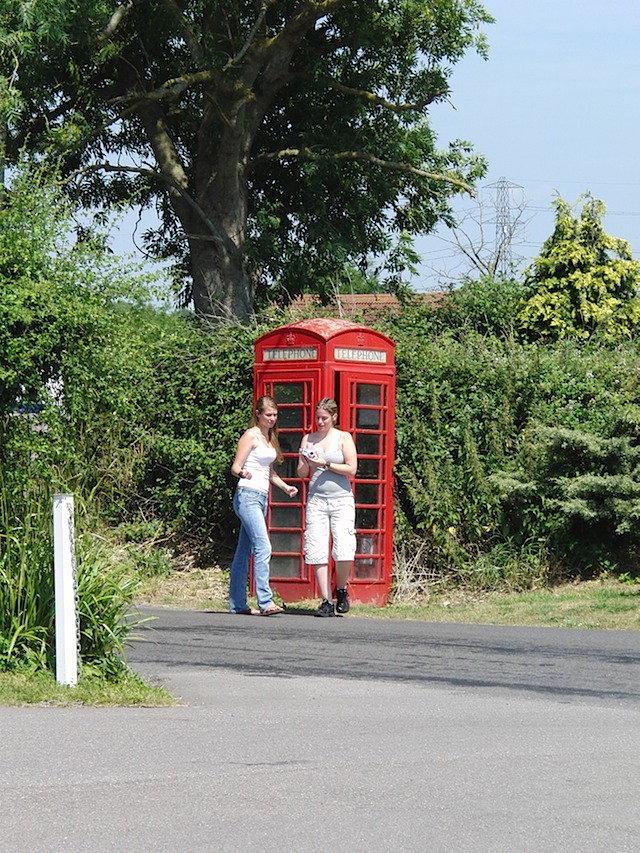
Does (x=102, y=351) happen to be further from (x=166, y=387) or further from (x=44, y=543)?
(x=166, y=387)

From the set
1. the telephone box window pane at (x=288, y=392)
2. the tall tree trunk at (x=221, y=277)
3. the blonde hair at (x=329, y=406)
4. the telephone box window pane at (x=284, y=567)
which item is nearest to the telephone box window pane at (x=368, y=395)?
the telephone box window pane at (x=288, y=392)

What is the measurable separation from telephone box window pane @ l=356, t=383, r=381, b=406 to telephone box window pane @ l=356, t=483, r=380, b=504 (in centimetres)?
86

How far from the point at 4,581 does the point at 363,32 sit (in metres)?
15.0

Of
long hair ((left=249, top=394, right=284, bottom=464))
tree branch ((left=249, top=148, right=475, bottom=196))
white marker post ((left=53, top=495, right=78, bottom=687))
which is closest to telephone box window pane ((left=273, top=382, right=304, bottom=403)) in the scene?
long hair ((left=249, top=394, right=284, bottom=464))

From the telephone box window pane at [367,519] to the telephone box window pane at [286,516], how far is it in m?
0.62

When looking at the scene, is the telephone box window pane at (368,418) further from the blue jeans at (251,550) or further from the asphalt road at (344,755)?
the asphalt road at (344,755)

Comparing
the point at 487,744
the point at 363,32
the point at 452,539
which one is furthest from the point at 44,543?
the point at 363,32

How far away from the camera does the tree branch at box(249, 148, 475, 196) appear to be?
71.8ft

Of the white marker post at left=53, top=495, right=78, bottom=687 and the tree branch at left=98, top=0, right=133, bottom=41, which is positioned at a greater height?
the tree branch at left=98, top=0, right=133, bottom=41

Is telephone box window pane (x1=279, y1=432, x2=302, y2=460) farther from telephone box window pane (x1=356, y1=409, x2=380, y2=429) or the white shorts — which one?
the white shorts

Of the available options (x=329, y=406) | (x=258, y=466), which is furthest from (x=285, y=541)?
(x=329, y=406)

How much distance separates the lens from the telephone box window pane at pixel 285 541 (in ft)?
46.9

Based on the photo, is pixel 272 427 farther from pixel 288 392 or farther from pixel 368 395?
pixel 368 395

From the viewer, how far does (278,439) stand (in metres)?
13.8
